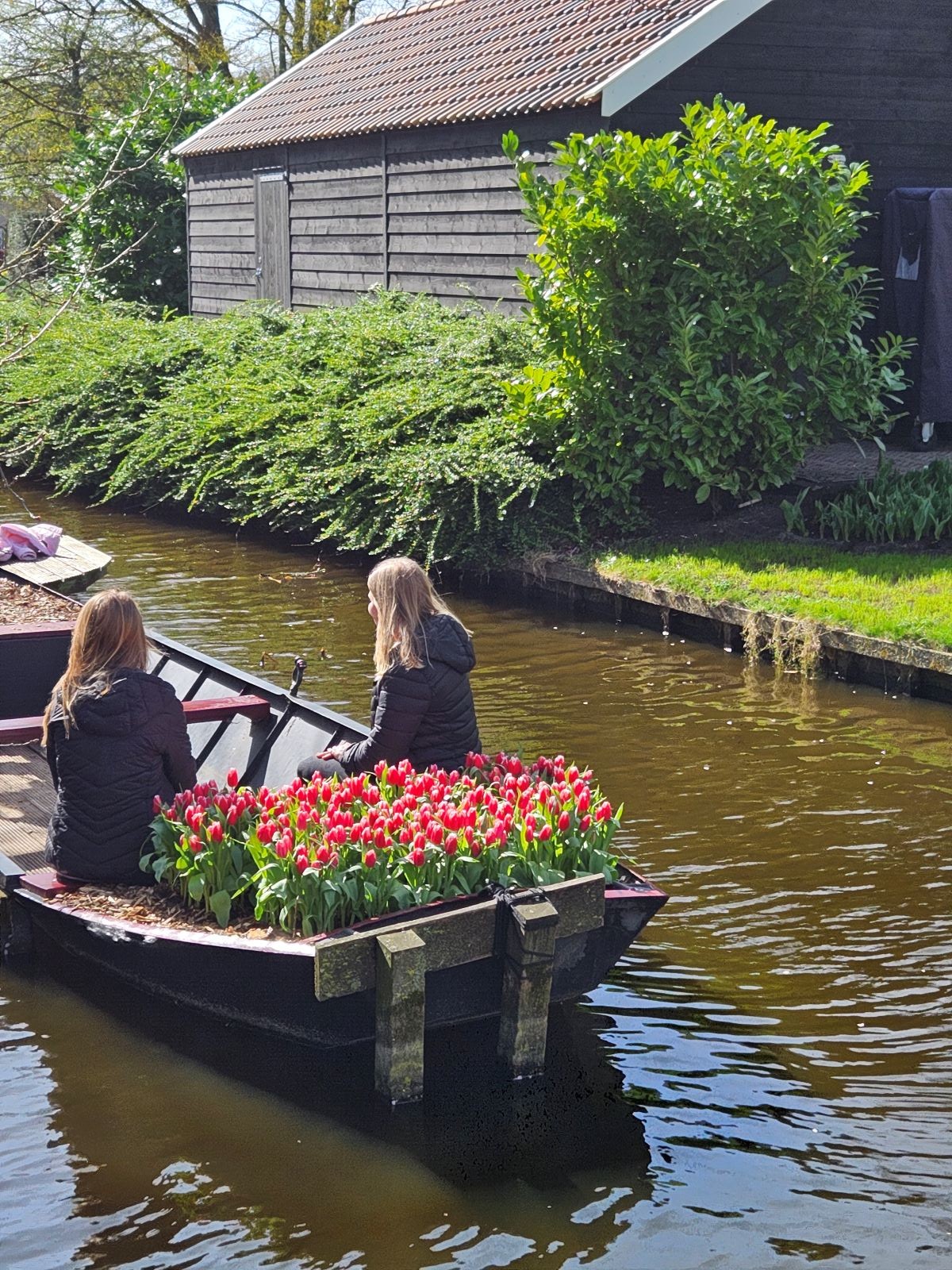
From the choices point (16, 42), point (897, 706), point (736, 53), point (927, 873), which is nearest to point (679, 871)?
point (927, 873)

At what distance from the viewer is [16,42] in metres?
36.1

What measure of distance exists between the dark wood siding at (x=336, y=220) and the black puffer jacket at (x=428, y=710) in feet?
40.2

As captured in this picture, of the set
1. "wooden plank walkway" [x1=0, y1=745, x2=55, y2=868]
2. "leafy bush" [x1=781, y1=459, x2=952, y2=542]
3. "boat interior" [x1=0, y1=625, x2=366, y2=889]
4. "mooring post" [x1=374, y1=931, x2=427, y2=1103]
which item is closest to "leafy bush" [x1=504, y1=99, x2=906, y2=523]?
"leafy bush" [x1=781, y1=459, x2=952, y2=542]

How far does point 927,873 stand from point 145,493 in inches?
485

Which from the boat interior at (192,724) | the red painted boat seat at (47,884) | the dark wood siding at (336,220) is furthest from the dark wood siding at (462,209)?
the red painted boat seat at (47,884)

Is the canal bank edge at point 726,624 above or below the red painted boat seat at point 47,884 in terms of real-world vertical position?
above

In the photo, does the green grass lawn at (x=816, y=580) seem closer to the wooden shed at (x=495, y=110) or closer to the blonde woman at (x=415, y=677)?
the wooden shed at (x=495, y=110)

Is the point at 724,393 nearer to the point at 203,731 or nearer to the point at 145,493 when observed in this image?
the point at 203,731

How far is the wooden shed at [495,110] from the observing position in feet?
49.2

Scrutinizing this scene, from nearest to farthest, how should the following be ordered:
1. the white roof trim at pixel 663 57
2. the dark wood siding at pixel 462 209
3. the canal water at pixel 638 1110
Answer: the canal water at pixel 638 1110 → the white roof trim at pixel 663 57 → the dark wood siding at pixel 462 209

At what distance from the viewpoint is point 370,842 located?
220 inches

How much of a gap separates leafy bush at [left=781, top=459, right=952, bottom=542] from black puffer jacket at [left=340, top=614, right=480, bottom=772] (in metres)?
7.07

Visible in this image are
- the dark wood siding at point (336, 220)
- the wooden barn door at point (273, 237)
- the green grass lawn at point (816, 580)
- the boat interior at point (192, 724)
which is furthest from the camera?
the wooden barn door at point (273, 237)

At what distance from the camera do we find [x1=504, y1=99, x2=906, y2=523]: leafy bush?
12.8 metres
